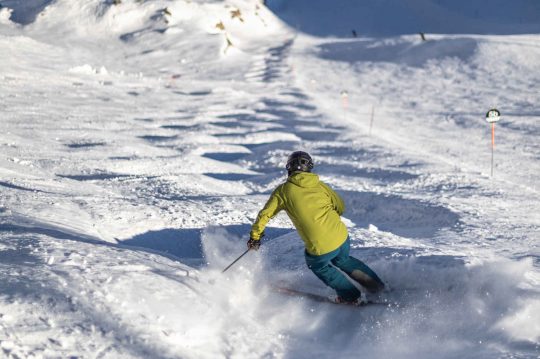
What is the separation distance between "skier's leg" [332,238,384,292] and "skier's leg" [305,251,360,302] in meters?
0.09

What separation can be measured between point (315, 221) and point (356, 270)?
2.21ft

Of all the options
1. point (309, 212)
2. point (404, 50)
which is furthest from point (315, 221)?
point (404, 50)

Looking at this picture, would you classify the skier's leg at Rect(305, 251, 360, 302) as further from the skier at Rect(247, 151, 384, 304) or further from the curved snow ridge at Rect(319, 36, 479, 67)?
the curved snow ridge at Rect(319, 36, 479, 67)

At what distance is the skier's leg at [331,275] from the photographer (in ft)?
17.5

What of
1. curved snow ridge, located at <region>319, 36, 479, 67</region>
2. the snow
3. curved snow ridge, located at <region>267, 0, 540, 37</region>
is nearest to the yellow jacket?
the snow

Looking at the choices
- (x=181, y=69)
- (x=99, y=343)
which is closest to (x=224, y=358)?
(x=99, y=343)

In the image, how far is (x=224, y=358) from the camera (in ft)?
13.8

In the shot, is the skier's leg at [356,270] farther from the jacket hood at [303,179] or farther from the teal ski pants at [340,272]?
the jacket hood at [303,179]

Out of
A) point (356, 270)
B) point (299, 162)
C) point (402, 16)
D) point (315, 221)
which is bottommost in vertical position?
point (402, 16)

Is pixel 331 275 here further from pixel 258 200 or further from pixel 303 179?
pixel 258 200

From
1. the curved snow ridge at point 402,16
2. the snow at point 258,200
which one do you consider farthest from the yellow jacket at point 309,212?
the curved snow ridge at point 402,16

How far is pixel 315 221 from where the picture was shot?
5.25m

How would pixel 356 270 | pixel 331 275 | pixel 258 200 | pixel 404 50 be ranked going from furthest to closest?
pixel 404 50
pixel 258 200
pixel 356 270
pixel 331 275

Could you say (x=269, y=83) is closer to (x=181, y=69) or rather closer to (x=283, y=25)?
(x=181, y=69)
